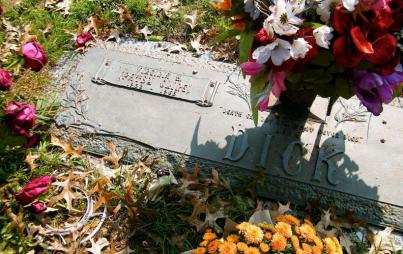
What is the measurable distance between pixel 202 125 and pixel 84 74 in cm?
92

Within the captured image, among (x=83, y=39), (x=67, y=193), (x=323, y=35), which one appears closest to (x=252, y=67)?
(x=323, y=35)

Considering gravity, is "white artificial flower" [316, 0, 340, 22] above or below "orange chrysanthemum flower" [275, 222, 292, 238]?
above

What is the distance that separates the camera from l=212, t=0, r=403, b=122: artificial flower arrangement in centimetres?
178

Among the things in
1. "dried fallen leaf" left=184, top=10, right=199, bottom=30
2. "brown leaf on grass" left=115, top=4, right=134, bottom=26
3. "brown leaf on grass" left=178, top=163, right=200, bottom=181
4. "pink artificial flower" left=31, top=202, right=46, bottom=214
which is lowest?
"pink artificial flower" left=31, top=202, right=46, bottom=214

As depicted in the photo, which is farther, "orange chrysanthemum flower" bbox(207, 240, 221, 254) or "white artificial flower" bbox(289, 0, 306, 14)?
"orange chrysanthemum flower" bbox(207, 240, 221, 254)

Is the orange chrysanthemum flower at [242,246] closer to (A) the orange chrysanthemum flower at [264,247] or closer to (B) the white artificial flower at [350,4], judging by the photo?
(A) the orange chrysanthemum flower at [264,247]

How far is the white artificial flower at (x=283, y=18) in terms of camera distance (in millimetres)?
1796

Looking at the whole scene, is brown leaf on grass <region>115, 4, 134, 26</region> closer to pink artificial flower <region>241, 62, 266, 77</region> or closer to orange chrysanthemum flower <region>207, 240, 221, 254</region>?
pink artificial flower <region>241, 62, 266, 77</region>

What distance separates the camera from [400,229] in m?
2.39

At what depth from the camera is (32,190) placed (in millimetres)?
2471

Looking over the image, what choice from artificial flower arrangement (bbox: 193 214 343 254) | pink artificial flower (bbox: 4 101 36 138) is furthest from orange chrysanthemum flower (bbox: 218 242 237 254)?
pink artificial flower (bbox: 4 101 36 138)

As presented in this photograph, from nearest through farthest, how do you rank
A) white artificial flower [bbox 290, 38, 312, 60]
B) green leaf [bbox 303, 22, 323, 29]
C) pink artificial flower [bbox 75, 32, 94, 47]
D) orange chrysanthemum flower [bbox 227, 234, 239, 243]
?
white artificial flower [bbox 290, 38, 312, 60] < green leaf [bbox 303, 22, 323, 29] < orange chrysanthemum flower [bbox 227, 234, 239, 243] < pink artificial flower [bbox 75, 32, 94, 47]

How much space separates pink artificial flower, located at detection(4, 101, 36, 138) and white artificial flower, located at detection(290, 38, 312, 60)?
1.48m

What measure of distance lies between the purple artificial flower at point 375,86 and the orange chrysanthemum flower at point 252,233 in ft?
2.41
